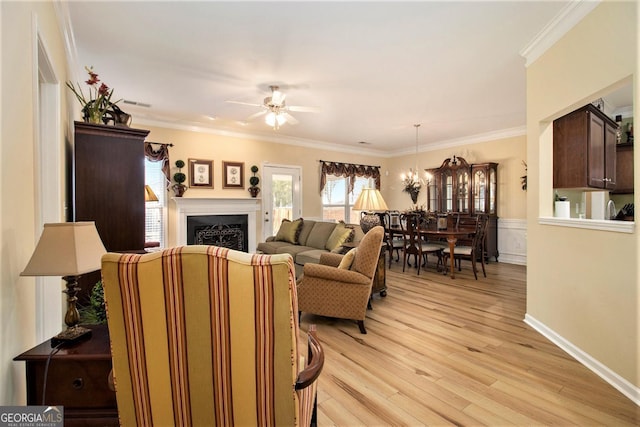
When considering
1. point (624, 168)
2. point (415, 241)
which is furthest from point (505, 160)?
point (415, 241)

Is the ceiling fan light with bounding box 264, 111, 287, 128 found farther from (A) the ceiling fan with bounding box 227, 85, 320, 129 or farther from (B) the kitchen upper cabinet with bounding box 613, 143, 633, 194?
(B) the kitchen upper cabinet with bounding box 613, 143, 633, 194

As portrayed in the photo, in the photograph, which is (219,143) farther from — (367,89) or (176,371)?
(176,371)

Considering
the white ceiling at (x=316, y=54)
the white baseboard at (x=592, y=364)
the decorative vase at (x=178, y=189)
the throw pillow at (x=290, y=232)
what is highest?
the white ceiling at (x=316, y=54)

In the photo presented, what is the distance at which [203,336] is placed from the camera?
968 millimetres

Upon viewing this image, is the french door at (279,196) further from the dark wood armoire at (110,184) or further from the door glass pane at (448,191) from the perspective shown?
the dark wood armoire at (110,184)

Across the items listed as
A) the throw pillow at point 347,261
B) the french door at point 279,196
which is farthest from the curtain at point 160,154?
the throw pillow at point 347,261

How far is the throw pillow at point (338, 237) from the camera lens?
4.13 m

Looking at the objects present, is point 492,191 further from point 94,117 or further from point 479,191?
point 94,117

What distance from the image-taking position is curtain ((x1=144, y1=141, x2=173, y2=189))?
4953 mm

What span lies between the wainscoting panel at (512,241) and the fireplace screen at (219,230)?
5230 mm

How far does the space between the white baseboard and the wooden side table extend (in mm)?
2899

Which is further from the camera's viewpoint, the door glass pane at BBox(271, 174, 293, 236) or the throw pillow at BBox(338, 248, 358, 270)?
the door glass pane at BBox(271, 174, 293, 236)

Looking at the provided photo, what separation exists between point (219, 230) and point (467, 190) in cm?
517

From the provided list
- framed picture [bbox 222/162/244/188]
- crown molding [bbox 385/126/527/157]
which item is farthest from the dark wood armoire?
crown molding [bbox 385/126/527/157]
